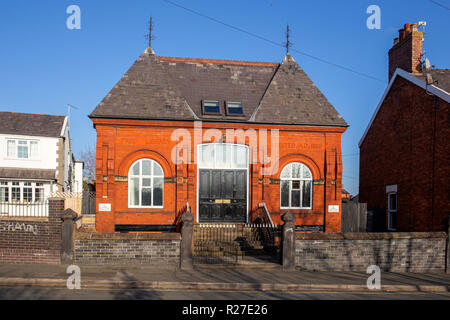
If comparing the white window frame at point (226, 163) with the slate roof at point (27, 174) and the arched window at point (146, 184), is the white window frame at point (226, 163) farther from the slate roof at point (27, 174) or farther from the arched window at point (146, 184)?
the slate roof at point (27, 174)

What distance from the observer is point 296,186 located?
1617cm

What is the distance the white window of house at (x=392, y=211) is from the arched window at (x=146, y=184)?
40.1ft

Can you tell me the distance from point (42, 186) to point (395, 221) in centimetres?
2351

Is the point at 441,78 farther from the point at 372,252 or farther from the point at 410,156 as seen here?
the point at 372,252

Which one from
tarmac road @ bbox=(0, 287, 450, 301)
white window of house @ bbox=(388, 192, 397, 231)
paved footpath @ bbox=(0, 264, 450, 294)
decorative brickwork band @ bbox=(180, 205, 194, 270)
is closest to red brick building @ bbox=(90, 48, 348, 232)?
decorative brickwork band @ bbox=(180, 205, 194, 270)

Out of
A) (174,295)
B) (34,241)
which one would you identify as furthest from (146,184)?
(174,295)

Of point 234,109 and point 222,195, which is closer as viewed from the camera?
point 222,195

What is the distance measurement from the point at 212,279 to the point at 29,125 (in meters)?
24.1

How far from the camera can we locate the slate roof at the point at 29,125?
89.6 feet

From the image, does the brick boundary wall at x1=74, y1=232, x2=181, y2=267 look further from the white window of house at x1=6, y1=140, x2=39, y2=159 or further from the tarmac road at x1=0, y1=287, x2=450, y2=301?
the white window of house at x1=6, y1=140, x2=39, y2=159

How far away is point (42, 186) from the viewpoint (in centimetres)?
2695

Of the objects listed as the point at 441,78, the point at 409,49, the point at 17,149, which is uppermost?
the point at 409,49
